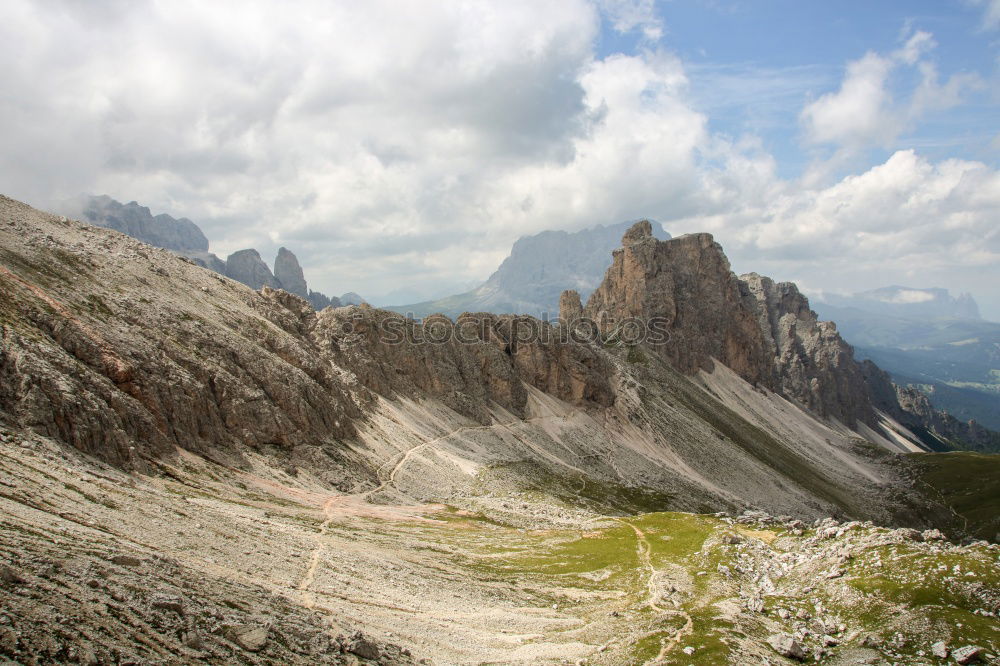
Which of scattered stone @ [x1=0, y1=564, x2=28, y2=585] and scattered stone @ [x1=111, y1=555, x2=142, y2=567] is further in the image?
scattered stone @ [x1=111, y1=555, x2=142, y2=567]

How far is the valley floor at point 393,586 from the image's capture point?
25891 millimetres

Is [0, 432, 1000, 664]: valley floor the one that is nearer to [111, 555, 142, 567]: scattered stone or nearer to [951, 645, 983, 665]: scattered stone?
[111, 555, 142, 567]: scattered stone

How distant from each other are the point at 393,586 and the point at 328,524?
18.1 m

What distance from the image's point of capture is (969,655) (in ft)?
113

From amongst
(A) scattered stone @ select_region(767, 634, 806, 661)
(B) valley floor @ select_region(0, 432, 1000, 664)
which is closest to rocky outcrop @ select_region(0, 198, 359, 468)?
(B) valley floor @ select_region(0, 432, 1000, 664)

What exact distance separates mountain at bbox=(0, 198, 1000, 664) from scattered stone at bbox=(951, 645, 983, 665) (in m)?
2.15

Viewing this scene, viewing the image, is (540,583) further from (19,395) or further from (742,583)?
(19,395)

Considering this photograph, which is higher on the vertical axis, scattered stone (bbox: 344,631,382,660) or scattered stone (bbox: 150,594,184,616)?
scattered stone (bbox: 150,594,184,616)

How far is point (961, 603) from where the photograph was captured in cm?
4066

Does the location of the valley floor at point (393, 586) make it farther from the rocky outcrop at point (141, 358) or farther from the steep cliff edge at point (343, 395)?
the steep cliff edge at point (343, 395)

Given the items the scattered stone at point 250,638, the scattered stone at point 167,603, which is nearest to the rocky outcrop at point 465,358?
the scattered stone at point 167,603

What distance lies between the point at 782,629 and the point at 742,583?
1343cm

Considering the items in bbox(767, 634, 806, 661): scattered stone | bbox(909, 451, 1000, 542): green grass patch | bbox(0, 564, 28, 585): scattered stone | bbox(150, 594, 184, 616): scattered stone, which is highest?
bbox(0, 564, 28, 585): scattered stone

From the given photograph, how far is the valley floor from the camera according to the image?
25.9 m
